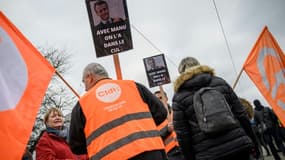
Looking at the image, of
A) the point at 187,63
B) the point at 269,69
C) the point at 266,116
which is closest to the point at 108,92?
the point at 187,63

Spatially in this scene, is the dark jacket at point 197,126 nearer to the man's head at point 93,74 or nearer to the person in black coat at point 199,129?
the person in black coat at point 199,129

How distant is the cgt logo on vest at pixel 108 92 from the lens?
2797 mm

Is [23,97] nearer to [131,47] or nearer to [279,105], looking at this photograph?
[131,47]

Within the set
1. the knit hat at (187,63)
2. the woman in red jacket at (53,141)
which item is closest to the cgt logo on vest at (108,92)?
the knit hat at (187,63)

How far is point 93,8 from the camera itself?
4484 millimetres

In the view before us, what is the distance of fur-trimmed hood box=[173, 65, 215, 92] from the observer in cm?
317

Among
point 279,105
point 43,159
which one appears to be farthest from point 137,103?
point 279,105

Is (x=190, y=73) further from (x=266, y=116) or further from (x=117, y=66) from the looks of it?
(x=266, y=116)

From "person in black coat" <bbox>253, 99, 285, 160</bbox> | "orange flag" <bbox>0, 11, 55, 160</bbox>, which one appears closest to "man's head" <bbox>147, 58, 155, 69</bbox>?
"person in black coat" <bbox>253, 99, 285, 160</bbox>

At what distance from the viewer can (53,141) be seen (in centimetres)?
401

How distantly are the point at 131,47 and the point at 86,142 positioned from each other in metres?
2.08

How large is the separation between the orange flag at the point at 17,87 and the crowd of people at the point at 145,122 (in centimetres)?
41

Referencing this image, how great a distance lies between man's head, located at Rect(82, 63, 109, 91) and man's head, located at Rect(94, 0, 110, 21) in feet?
5.09

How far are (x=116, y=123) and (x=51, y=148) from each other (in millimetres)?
1594
